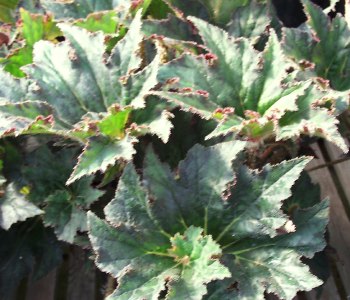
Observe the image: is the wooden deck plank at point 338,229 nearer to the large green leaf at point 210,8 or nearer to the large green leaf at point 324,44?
the large green leaf at point 324,44

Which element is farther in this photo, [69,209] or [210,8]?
[210,8]

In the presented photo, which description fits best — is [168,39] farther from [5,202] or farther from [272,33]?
[5,202]

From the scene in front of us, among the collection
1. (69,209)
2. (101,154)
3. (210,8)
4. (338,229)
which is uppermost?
(210,8)

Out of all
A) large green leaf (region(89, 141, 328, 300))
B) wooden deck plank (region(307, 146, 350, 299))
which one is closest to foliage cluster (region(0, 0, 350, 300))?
large green leaf (region(89, 141, 328, 300))

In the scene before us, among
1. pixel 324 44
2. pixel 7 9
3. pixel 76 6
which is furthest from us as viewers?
pixel 7 9

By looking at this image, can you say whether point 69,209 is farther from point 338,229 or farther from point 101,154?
point 338,229

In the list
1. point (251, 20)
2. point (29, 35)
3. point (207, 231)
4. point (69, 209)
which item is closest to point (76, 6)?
point (29, 35)

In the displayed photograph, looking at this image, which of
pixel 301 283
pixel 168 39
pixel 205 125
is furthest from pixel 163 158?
pixel 301 283
